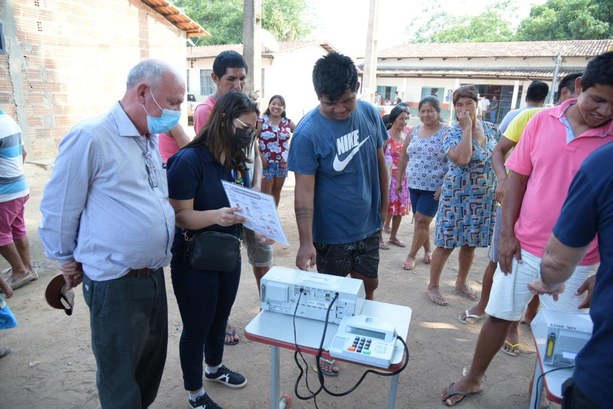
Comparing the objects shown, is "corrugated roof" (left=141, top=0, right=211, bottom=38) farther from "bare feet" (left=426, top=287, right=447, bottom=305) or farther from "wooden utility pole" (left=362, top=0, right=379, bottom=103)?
"bare feet" (left=426, top=287, right=447, bottom=305)

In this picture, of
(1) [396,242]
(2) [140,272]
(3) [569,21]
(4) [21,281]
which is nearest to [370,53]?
(1) [396,242]

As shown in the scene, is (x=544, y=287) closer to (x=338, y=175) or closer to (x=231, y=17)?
(x=338, y=175)

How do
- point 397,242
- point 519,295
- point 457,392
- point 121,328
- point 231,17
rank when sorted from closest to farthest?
point 121,328 < point 519,295 < point 457,392 < point 397,242 < point 231,17

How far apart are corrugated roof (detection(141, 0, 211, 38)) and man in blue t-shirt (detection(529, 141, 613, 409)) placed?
10.4 m

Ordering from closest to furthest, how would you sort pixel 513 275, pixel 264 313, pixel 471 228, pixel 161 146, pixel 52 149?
pixel 264 313 → pixel 513 275 → pixel 161 146 → pixel 471 228 → pixel 52 149

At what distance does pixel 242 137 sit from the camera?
204 centimetres

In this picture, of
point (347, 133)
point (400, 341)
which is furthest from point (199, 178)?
point (400, 341)

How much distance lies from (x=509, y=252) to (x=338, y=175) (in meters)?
1.05

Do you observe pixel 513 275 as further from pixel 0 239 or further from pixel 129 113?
pixel 0 239

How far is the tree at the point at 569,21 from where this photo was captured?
2372cm

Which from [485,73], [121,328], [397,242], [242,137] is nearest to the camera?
[121,328]

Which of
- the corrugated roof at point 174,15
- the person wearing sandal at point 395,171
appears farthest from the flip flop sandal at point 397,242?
the corrugated roof at point 174,15

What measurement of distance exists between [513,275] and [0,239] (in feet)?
13.3

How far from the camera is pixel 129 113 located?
5.56 ft
